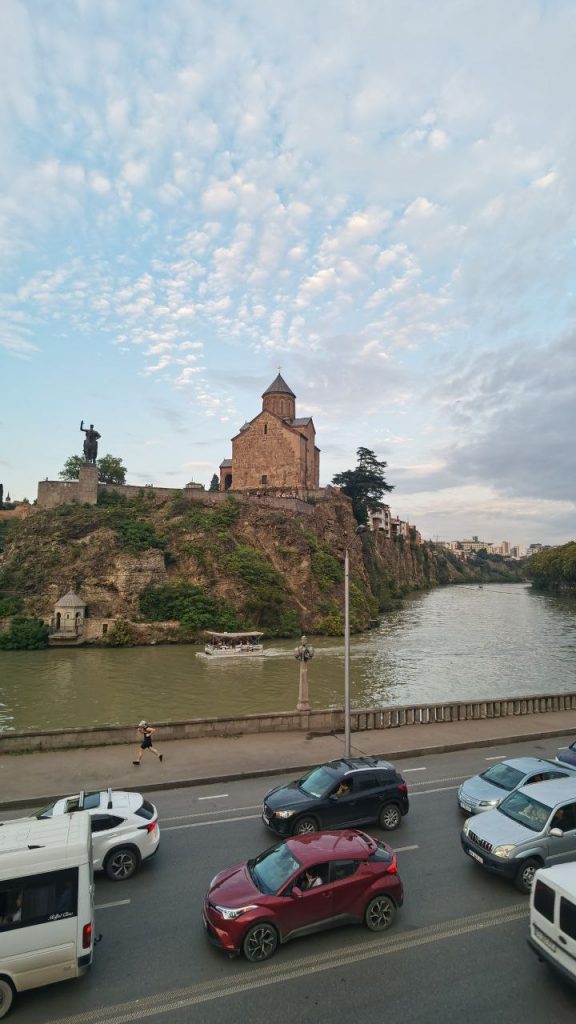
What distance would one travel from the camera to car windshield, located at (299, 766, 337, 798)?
11.0 m

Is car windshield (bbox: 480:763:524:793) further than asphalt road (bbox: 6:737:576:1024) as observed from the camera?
Yes

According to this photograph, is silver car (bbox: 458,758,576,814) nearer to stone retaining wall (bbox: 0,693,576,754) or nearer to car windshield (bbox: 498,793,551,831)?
car windshield (bbox: 498,793,551,831)

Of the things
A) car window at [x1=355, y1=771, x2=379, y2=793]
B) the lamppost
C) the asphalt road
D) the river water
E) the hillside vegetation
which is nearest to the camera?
the asphalt road

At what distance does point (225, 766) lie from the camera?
14930mm

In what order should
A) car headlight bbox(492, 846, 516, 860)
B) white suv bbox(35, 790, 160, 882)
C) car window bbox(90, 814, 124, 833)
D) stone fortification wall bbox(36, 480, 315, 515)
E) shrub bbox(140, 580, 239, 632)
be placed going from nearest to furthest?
car headlight bbox(492, 846, 516, 860) < white suv bbox(35, 790, 160, 882) < car window bbox(90, 814, 124, 833) < shrub bbox(140, 580, 239, 632) < stone fortification wall bbox(36, 480, 315, 515)

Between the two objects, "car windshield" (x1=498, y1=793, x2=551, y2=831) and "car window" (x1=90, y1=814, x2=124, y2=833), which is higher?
"car windshield" (x1=498, y1=793, x2=551, y2=831)

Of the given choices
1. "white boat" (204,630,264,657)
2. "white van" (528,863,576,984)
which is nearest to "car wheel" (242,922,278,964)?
"white van" (528,863,576,984)

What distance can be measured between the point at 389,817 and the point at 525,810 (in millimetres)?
2731

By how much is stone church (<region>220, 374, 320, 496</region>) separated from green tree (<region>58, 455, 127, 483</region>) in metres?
19.3

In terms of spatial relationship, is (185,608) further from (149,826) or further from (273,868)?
(273,868)

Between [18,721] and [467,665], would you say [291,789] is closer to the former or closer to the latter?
[18,721]

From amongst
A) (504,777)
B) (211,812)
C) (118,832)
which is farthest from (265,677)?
(118,832)

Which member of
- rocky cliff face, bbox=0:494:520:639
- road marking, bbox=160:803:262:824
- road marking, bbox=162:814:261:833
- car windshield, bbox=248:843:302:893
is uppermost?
rocky cliff face, bbox=0:494:520:639

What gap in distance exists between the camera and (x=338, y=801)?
35.8 feet
